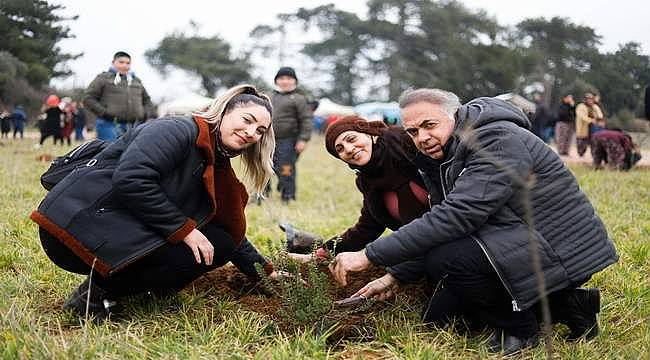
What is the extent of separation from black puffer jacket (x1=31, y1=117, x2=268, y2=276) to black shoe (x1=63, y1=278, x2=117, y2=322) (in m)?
0.29

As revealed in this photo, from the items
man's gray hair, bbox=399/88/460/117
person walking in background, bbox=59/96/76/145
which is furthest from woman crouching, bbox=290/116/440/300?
person walking in background, bbox=59/96/76/145

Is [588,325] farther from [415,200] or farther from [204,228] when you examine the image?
[204,228]

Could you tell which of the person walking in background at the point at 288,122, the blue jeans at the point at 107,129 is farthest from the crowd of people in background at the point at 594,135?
the blue jeans at the point at 107,129

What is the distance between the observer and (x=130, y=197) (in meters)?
2.54

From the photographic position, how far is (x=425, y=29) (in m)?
42.9

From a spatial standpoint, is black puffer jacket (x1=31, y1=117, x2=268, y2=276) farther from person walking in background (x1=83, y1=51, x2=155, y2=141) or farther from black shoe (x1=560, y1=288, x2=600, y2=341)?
person walking in background (x1=83, y1=51, x2=155, y2=141)

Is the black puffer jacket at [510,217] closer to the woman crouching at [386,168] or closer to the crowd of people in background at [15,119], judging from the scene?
the woman crouching at [386,168]

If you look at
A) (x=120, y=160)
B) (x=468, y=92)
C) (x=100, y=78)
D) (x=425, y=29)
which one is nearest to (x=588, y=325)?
(x=120, y=160)

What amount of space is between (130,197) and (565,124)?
12.1 meters

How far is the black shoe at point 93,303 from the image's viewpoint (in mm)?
2852

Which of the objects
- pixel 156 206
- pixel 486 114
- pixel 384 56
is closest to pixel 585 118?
pixel 486 114

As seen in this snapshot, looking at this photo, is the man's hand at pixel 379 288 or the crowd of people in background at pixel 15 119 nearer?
the man's hand at pixel 379 288

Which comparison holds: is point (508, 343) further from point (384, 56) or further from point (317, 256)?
point (384, 56)

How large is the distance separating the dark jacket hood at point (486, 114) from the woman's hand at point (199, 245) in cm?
124
